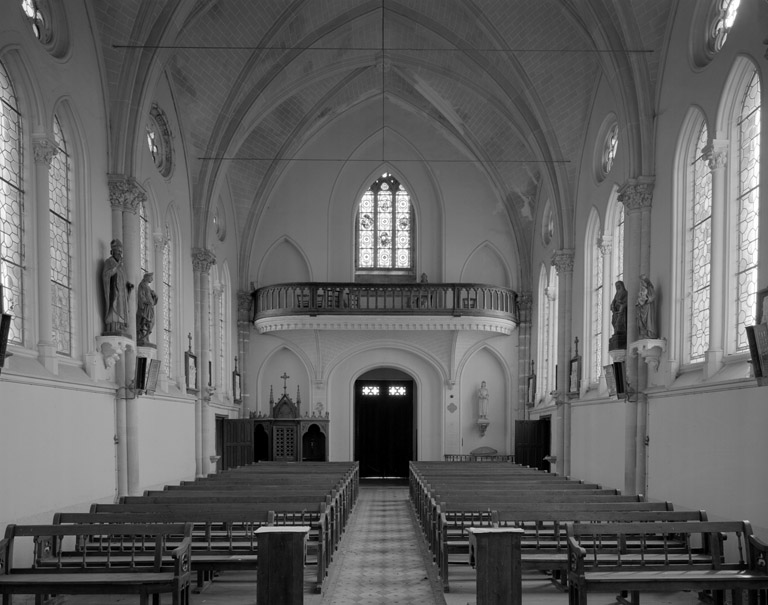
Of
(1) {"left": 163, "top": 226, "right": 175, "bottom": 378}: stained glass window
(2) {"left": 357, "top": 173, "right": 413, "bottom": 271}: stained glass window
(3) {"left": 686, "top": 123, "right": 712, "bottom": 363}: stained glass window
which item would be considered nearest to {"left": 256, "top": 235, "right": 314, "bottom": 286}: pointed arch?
(2) {"left": 357, "top": 173, "right": 413, "bottom": 271}: stained glass window

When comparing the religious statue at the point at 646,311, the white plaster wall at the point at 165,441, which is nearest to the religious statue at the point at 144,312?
the white plaster wall at the point at 165,441

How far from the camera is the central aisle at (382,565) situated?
11.0 m

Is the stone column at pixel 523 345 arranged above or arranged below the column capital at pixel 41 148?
below

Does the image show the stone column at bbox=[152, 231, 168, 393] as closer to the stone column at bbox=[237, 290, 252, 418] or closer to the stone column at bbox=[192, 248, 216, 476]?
Answer: the stone column at bbox=[192, 248, 216, 476]

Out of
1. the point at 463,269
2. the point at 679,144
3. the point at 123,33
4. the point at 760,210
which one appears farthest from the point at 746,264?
the point at 463,269

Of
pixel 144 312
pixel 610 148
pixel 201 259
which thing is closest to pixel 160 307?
pixel 144 312

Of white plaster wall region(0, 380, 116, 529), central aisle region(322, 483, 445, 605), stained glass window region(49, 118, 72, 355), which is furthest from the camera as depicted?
stained glass window region(49, 118, 72, 355)

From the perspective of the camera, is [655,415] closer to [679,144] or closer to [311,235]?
[679,144]

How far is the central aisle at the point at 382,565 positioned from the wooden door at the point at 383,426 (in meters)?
13.3

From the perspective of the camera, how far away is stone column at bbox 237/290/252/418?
30.7 meters

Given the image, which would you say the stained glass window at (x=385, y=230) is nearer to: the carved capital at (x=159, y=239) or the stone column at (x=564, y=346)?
the stone column at (x=564, y=346)

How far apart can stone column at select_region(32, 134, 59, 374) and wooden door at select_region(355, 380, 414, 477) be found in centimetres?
2145

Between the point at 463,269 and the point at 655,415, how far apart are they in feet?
50.6

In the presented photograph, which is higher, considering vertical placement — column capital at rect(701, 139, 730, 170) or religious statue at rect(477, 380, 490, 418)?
→ column capital at rect(701, 139, 730, 170)
